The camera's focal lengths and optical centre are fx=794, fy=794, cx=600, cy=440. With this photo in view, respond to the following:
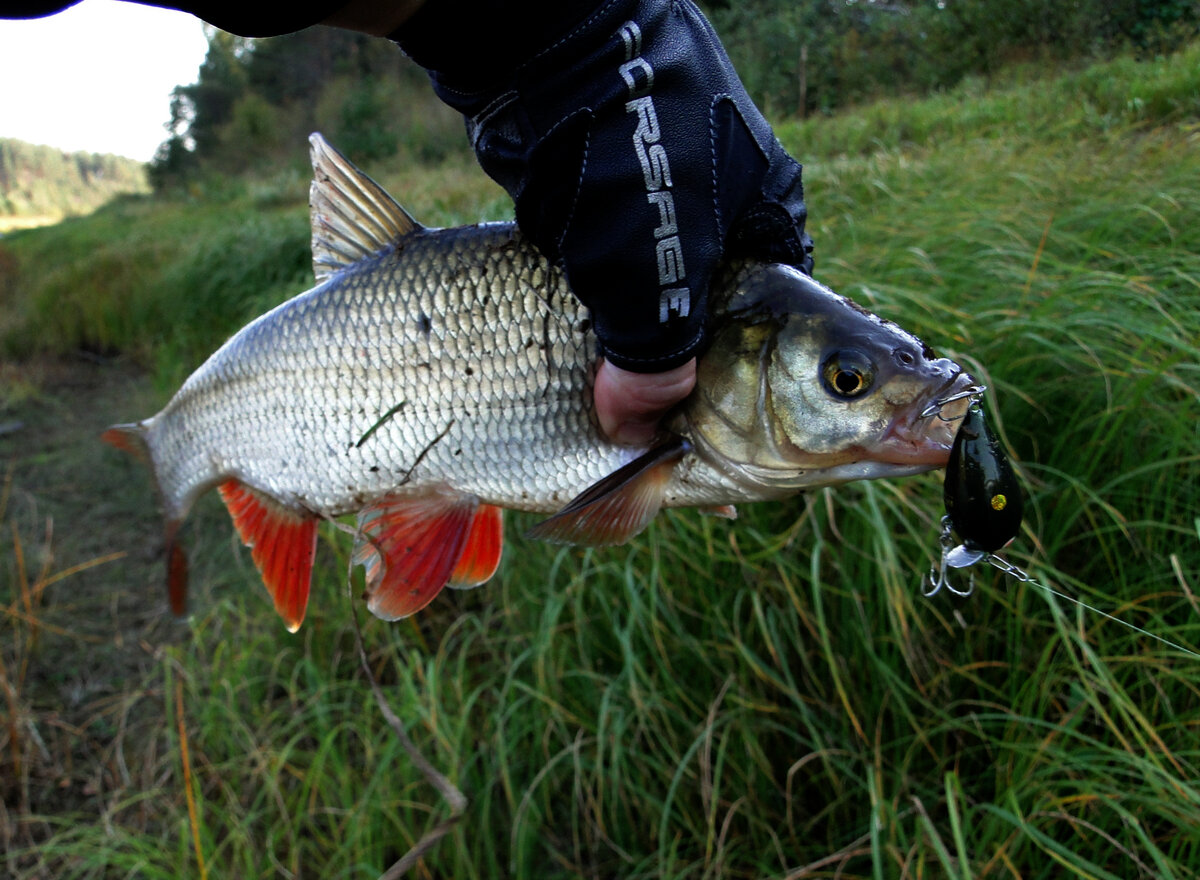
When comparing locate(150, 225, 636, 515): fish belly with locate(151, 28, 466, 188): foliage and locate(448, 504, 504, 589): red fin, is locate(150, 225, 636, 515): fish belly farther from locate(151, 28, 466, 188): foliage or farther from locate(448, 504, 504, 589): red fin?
locate(151, 28, 466, 188): foliage

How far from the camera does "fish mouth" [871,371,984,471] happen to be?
3.57 feet

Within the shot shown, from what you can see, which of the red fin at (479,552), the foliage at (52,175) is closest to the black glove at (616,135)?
the red fin at (479,552)

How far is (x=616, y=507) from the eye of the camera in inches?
48.1

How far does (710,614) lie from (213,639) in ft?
8.80

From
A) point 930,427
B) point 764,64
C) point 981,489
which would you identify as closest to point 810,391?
point 930,427

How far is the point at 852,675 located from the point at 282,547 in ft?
5.39

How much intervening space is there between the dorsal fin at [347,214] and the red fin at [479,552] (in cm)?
53

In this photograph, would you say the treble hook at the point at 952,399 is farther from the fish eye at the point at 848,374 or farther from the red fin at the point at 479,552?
the red fin at the point at 479,552

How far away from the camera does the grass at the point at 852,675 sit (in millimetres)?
1895

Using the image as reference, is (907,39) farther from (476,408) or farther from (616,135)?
(616,135)

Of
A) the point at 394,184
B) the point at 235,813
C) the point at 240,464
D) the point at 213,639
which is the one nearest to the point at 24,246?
the point at 394,184

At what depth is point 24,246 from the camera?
16.9 metres

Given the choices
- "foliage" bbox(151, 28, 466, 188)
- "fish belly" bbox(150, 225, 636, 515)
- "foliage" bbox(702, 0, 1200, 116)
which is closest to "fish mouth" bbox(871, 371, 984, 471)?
"fish belly" bbox(150, 225, 636, 515)

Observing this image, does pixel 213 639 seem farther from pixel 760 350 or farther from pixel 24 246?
pixel 24 246
